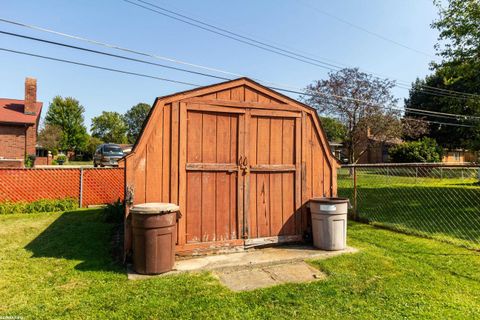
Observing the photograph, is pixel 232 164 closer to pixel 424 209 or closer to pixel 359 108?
pixel 424 209

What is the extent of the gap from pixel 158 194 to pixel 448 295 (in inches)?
167

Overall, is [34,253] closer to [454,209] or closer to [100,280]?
[100,280]

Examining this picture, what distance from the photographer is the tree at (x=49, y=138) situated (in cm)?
4366

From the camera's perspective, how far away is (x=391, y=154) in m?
29.7

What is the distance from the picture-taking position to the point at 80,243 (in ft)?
20.3

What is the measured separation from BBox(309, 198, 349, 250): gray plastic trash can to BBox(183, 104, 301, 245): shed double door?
53 cm

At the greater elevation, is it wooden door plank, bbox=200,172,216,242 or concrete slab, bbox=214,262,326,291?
wooden door plank, bbox=200,172,216,242

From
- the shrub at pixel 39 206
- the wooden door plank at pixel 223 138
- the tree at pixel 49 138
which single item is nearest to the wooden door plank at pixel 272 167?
the wooden door plank at pixel 223 138

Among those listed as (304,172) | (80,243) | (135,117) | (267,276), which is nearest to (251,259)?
(267,276)

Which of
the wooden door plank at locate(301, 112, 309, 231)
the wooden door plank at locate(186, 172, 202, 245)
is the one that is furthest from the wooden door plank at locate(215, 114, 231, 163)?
the wooden door plank at locate(301, 112, 309, 231)

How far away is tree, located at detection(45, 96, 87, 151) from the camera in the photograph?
2180 inches

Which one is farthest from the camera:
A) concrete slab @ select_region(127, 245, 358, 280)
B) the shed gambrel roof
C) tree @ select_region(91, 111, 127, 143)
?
tree @ select_region(91, 111, 127, 143)

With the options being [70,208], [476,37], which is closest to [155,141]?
[70,208]

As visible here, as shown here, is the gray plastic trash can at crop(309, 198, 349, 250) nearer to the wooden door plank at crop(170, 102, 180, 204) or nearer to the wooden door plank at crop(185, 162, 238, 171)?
the wooden door plank at crop(185, 162, 238, 171)
